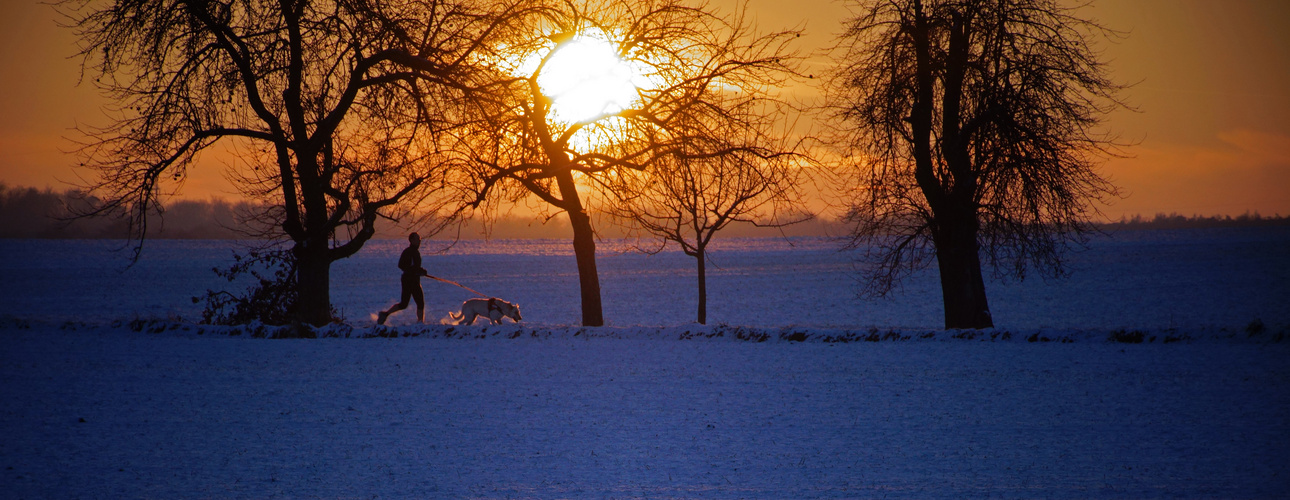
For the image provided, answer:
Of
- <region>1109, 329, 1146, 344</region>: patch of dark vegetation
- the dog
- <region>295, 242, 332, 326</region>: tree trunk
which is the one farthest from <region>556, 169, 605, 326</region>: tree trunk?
<region>1109, 329, 1146, 344</region>: patch of dark vegetation

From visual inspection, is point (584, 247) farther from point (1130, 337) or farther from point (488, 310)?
point (1130, 337)

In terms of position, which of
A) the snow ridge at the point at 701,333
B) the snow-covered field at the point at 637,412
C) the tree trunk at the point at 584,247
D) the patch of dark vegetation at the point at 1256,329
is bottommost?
the snow-covered field at the point at 637,412

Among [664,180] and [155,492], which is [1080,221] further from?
[155,492]

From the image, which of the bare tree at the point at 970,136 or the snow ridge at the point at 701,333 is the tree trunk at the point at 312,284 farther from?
the bare tree at the point at 970,136

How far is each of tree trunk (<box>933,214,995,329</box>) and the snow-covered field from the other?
2270 mm

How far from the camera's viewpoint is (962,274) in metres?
14.0

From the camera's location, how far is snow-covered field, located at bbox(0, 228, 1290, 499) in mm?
5309

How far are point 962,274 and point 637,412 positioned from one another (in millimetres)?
9149

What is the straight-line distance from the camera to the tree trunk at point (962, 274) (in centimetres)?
1391

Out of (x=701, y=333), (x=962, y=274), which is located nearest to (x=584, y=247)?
(x=701, y=333)

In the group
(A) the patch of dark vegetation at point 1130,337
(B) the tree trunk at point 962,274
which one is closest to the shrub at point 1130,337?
(A) the patch of dark vegetation at point 1130,337

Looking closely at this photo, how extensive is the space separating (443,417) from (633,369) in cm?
324

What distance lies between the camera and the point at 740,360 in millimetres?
10508

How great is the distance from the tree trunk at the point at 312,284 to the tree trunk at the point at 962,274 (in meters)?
12.4
